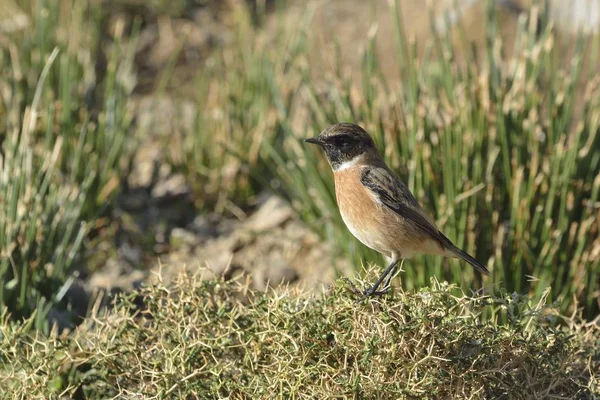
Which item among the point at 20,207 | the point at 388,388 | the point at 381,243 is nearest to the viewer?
the point at 388,388

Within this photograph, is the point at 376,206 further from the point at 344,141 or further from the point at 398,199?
the point at 344,141

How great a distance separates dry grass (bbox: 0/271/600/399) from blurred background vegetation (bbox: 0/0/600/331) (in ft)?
0.82

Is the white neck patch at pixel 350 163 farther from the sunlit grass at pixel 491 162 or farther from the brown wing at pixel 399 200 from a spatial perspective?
the sunlit grass at pixel 491 162

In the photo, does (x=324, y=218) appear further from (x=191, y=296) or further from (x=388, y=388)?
(x=388, y=388)

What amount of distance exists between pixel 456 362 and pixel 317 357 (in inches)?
18.8

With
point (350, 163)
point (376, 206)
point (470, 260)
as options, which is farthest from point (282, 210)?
point (470, 260)

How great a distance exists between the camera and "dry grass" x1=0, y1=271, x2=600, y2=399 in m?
3.04

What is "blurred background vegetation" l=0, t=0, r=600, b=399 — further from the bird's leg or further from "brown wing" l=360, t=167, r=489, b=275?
"brown wing" l=360, t=167, r=489, b=275

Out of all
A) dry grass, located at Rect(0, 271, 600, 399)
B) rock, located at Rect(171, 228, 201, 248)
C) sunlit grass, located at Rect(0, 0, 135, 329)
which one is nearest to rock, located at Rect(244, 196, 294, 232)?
rock, located at Rect(171, 228, 201, 248)

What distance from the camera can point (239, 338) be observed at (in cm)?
331

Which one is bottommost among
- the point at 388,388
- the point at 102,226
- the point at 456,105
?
the point at 102,226

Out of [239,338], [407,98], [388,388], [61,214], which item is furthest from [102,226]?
[388,388]

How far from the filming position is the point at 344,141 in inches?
159

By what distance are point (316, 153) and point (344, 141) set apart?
1.11m
